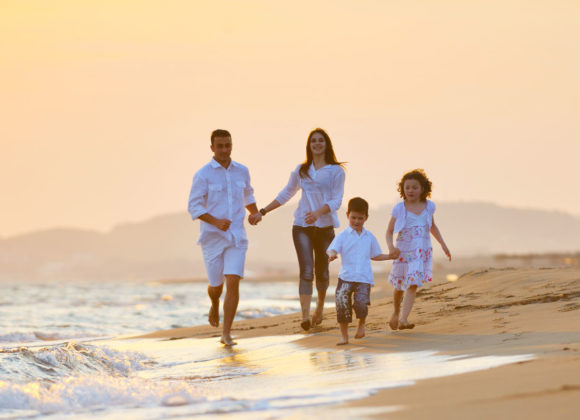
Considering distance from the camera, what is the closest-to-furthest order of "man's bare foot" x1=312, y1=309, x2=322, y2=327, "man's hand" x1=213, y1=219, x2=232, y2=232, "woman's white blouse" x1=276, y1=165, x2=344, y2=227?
"man's hand" x1=213, y1=219, x2=232, y2=232
"woman's white blouse" x1=276, y1=165, x2=344, y2=227
"man's bare foot" x1=312, y1=309, x2=322, y2=327

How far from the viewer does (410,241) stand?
7207mm

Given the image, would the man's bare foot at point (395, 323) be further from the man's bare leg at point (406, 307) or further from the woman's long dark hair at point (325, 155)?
the woman's long dark hair at point (325, 155)

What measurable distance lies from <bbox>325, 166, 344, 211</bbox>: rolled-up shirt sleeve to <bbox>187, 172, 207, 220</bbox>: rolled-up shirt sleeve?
126cm

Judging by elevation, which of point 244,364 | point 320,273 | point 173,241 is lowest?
point 244,364

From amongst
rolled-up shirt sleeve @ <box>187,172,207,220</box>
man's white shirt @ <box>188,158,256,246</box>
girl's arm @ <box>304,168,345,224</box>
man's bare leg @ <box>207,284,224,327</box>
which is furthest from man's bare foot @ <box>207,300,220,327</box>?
girl's arm @ <box>304,168,345,224</box>

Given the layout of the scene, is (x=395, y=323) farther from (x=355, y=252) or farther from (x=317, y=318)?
(x=317, y=318)

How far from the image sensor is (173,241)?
654 ft

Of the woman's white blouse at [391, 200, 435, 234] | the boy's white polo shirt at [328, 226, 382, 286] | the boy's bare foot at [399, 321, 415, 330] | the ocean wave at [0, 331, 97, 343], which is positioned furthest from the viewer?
the ocean wave at [0, 331, 97, 343]

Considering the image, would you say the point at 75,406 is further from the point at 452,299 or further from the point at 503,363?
the point at 452,299

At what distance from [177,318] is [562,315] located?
28.7ft

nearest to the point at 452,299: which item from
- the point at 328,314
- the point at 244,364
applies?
the point at 328,314

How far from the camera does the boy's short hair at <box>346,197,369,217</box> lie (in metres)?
6.75

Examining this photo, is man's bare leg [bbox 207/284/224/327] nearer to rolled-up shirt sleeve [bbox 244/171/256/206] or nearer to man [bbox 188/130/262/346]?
man [bbox 188/130/262/346]

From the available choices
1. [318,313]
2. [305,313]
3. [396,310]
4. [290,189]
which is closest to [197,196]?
[290,189]
